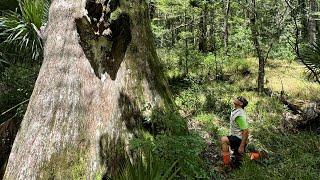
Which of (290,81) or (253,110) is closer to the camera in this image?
(253,110)

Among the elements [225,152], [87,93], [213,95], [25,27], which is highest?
[25,27]

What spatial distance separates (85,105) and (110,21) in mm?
1213

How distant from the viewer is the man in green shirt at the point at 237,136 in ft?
22.4

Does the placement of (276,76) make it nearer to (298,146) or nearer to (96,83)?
(298,146)

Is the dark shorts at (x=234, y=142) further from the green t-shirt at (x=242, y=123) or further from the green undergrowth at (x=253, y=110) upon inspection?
the green undergrowth at (x=253, y=110)

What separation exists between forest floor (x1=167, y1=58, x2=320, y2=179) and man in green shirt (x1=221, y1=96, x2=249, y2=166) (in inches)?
13.1

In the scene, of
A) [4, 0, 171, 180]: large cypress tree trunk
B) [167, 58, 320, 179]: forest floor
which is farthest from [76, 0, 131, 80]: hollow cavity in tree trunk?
[167, 58, 320, 179]: forest floor

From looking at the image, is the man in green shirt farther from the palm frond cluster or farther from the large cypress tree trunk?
the palm frond cluster

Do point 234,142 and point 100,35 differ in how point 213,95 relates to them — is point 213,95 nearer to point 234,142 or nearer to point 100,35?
point 234,142

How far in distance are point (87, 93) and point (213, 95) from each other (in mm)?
6766

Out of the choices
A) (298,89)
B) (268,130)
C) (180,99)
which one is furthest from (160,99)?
(298,89)

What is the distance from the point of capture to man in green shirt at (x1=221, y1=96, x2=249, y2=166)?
22.4 feet

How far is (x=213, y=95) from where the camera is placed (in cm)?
1144

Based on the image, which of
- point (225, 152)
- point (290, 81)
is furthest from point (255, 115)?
point (290, 81)
